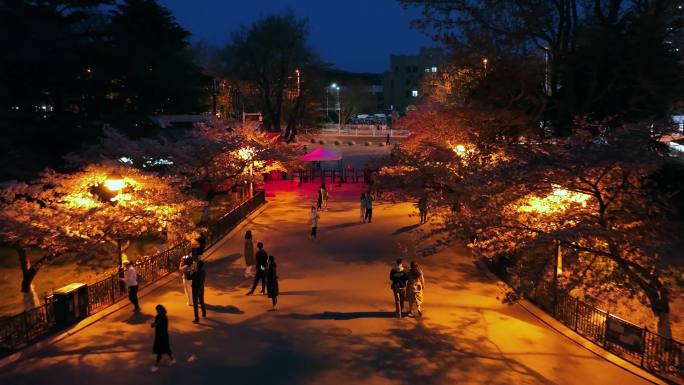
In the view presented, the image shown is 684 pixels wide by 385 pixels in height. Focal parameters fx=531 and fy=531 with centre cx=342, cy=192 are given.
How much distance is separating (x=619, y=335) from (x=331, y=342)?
Answer: 5616 millimetres

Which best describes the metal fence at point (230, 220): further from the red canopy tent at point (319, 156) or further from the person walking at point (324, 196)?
the red canopy tent at point (319, 156)

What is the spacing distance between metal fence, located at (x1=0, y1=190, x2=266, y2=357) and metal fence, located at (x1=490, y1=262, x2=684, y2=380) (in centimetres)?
984

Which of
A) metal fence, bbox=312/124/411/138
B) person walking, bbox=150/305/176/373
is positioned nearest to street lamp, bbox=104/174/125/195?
person walking, bbox=150/305/176/373

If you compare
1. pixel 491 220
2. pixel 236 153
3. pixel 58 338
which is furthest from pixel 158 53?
pixel 491 220

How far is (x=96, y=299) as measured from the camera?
13.0 meters

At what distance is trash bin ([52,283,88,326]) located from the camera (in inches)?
456

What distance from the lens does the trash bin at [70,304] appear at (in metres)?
11.6

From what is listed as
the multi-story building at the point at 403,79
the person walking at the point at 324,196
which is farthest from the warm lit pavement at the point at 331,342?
the multi-story building at the point at 403,79

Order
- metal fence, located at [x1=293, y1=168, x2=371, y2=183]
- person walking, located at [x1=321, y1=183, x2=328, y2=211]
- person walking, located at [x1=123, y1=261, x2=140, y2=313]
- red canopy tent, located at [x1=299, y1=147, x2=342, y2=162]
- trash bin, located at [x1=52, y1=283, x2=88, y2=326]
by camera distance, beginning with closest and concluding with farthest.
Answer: trash bin, located at [x1=52, y1=283, x2=88, y2=326] → person walking, located at [x1=123, y1=261, x2=140, y2=313] → person walking, located at [x1=321, y1=183, x2=328, y2=211] → red canopy tent, located at [x1=299, y1=147, x2=342, y2=162] → metal fence, located at [x1=293, y1=168, x2=371, y2=183]

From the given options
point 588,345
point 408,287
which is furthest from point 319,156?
point 588,345

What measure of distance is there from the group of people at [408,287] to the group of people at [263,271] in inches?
112

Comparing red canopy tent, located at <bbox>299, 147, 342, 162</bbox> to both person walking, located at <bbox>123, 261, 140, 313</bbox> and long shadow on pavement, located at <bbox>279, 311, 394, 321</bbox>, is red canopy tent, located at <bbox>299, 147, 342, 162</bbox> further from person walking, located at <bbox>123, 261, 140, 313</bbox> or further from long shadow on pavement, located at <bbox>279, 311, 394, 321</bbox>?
long shadow on pavement, located at <bbox>279, 311, 394, 321</bbox>

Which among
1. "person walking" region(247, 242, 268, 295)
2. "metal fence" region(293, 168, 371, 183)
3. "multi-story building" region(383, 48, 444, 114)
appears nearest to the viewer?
"person walking" region(247, 242, 268, 295)

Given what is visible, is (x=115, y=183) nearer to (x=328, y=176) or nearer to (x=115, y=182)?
(x=115, y=182)
